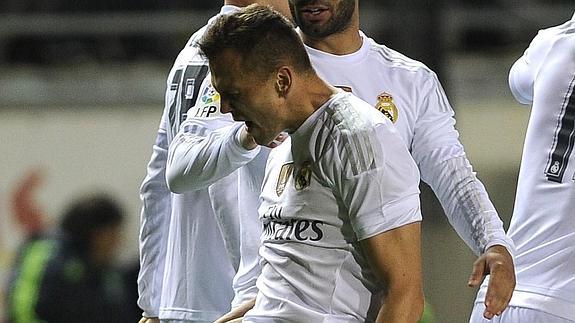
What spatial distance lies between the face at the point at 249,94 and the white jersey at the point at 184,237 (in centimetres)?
79

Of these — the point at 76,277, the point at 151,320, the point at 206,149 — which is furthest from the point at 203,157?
the point at 76,277

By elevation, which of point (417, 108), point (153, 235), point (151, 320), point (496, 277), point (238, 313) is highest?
point (417, 108)

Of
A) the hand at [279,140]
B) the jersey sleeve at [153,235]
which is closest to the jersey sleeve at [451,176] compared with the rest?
the hand at [279,140]

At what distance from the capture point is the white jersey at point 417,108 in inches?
130

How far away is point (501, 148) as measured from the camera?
9.20 meters

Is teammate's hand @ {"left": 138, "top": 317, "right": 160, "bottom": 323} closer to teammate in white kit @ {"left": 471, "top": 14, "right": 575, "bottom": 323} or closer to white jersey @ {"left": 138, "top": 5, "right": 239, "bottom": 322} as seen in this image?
white jersey @ {"left": 138, "top": 5, "right": 239, "bottom": 322}

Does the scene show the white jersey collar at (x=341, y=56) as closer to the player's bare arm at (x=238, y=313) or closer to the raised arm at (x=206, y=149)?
the raised arm at (x=206, y=149)

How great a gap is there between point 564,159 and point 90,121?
586cm

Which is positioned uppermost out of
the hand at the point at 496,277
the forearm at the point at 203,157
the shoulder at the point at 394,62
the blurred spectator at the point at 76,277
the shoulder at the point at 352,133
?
the shoulder at the point at 352,133

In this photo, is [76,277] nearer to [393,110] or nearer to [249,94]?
[393,110]

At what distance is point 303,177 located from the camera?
9.27 feet

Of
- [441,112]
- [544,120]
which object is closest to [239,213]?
[441,112]

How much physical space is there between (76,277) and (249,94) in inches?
174

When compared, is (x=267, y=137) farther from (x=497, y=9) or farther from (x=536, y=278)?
(x=497, y=9)
